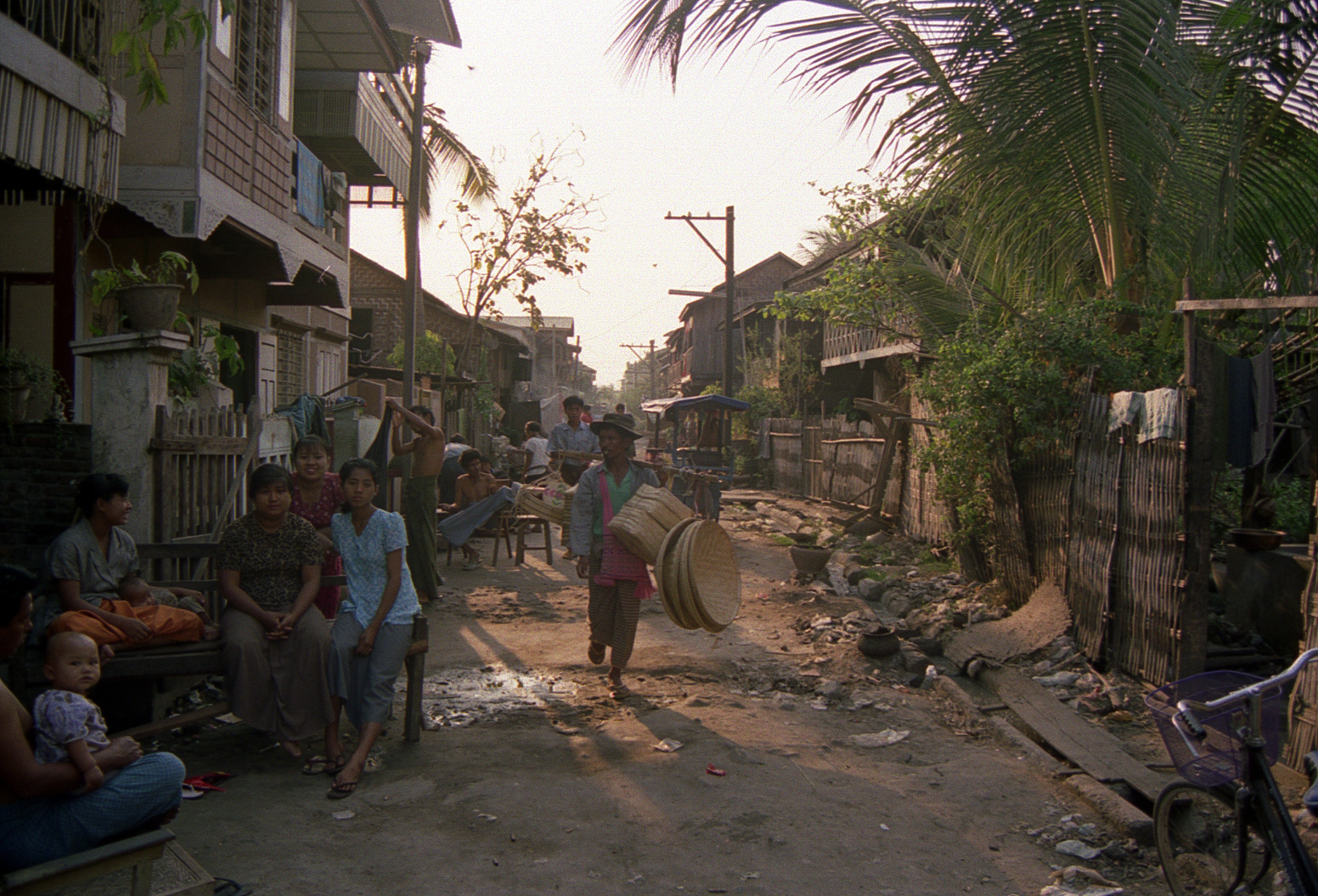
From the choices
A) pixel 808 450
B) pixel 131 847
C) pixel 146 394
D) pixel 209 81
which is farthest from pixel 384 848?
pixel 808 450

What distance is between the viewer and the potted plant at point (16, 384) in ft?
18.2

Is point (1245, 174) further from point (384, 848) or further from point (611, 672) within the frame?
point (384, 848)

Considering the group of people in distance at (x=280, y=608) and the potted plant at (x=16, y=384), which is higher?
the potted plant at (x=16, y=384)

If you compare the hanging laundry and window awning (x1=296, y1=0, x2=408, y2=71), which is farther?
window awning (x1=296, y1=0, x2=408, y2=71)

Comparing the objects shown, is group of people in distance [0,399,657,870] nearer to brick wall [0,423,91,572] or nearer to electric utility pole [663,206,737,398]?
brick wall [0,423,91,572]

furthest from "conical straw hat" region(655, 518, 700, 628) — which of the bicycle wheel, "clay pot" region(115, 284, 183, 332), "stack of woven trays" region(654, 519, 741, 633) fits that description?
"clay pot" region(115, 284, 183, 332)

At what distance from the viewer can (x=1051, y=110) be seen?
747cm

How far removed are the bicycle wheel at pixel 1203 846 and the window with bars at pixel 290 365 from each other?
39.9 ft

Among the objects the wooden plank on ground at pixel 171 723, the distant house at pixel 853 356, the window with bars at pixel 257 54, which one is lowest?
the wooden plank on ground at pixel 171 723

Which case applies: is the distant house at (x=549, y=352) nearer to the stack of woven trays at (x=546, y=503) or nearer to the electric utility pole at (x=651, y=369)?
the electric utility pole at (x=651, y=369)

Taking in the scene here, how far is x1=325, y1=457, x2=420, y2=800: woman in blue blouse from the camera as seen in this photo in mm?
4770

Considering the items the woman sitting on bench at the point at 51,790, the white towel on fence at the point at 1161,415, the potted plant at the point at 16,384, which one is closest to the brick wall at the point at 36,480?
the potted plant at the point at 16,384

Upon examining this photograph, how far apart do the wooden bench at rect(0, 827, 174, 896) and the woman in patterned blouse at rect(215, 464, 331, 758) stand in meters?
1.72

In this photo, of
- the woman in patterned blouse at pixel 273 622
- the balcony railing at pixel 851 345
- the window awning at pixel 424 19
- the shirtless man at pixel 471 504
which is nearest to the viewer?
the woman in patterned blouse at pixel 273 622
